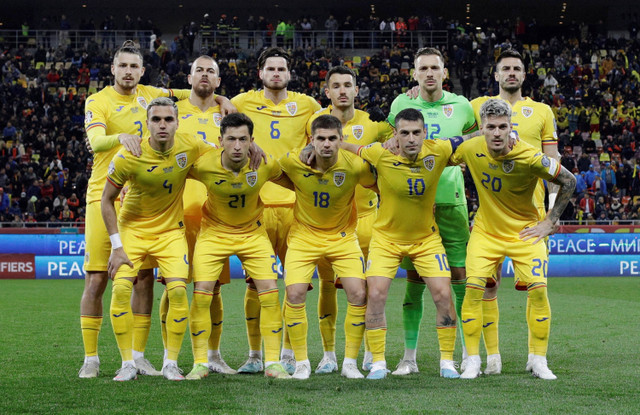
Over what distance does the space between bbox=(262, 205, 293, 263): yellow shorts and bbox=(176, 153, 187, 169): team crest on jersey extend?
1007 millimetres

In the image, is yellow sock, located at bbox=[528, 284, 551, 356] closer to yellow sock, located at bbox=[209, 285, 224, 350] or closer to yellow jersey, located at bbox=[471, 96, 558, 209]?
yellow jersey, located at bbox=[471, 96, 558, 209]

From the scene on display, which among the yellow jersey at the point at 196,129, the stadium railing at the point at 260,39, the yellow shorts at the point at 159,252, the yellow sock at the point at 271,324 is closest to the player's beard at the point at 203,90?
the yellow jersey at the point at 196,129

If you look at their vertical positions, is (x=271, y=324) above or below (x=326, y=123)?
below

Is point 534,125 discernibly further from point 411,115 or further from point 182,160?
point 182,160

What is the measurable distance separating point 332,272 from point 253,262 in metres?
0.95

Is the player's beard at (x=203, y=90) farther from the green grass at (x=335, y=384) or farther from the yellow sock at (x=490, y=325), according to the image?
the yellow sock at (x=490, y=325)

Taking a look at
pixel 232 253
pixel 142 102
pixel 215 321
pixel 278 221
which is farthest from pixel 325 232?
pixel 142 102

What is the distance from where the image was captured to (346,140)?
8422 mm

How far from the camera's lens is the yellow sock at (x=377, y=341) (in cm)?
745

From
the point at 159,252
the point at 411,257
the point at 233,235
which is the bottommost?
the point at 411,257

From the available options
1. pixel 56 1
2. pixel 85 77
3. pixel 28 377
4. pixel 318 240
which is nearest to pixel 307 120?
pixel 318 240

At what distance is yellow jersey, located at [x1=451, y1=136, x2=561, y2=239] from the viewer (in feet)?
24.4

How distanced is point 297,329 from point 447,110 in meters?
2.57

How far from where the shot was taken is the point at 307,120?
853 centimetres
